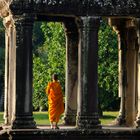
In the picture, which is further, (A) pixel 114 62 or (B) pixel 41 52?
(B) pixel 41 52

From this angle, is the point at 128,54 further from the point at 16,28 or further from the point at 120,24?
Result: the point at 16,28

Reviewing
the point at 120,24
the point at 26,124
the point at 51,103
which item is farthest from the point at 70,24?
the point at 26,124

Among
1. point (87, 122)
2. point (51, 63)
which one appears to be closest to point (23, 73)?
point (87, 122)

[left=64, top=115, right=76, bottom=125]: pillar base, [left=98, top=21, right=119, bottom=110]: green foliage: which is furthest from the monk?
[left=98, top=21, right=119, bottom=110]: green foliage

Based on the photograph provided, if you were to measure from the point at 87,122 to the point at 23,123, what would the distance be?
75.6 inches

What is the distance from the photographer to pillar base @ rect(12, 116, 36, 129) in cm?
2081

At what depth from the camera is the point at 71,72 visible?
80.6 ft

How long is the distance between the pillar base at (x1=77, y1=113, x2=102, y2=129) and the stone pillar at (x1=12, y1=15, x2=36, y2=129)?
4.59 ft

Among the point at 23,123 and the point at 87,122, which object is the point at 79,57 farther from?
the point at 23,123

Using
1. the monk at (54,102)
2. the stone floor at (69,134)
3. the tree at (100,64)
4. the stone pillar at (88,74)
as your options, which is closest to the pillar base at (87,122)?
the stone pillar at (88,74)

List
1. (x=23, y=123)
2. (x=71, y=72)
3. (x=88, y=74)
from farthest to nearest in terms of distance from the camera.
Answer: (x=71, y=72), (x=88, y=74), (x=23, y=123)

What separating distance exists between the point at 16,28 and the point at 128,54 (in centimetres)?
493

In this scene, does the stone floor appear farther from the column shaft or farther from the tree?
the tree

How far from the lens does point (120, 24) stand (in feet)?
81.1
